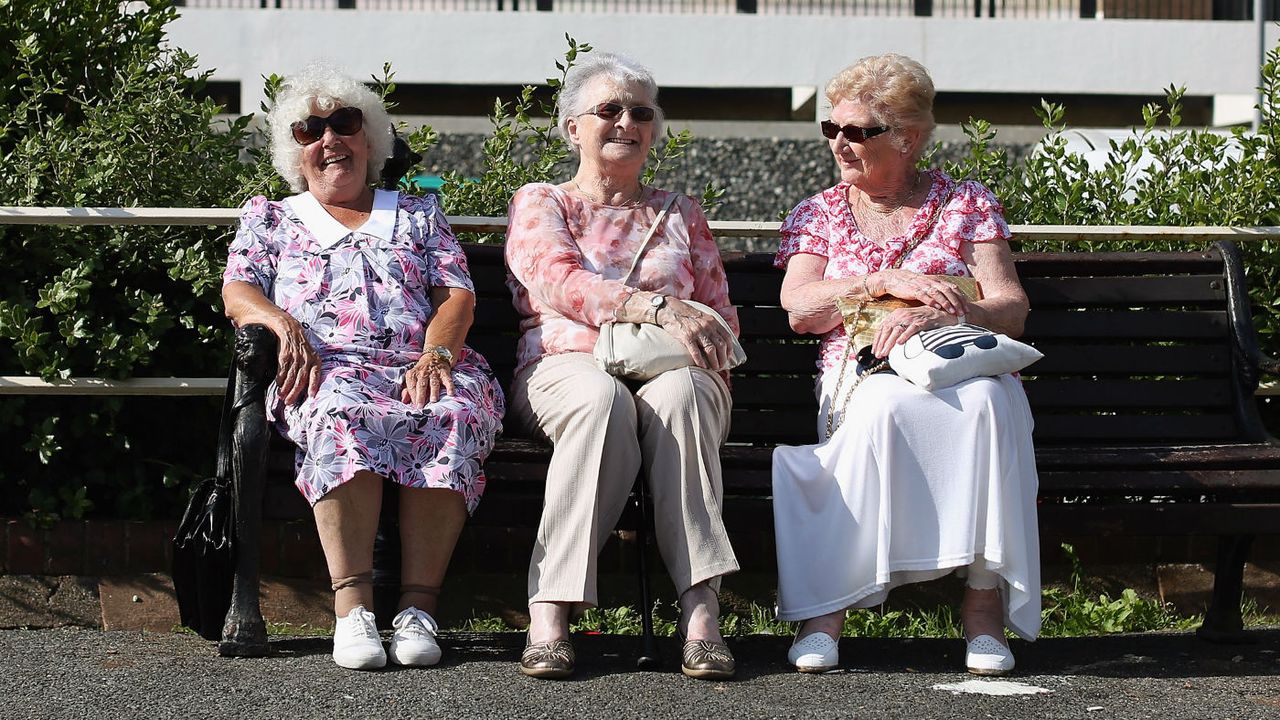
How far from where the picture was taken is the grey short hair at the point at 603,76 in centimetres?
411

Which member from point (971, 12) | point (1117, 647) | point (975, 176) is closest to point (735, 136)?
point (971, 12)

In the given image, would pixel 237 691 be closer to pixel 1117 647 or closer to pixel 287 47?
pixel 1117 647

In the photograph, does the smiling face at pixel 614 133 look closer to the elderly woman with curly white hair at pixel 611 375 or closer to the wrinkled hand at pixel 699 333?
the elderly woman with curly white hair at pixel 611 375

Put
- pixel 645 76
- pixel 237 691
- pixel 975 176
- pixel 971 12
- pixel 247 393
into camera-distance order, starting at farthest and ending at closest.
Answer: pixel 971 12
pixel 975 176
pixel 645 76
pixel 247 393
pixel 237 691

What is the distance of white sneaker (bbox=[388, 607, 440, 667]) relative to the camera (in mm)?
3414

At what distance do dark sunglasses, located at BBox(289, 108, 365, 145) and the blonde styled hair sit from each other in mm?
1308

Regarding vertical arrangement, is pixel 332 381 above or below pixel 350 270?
below

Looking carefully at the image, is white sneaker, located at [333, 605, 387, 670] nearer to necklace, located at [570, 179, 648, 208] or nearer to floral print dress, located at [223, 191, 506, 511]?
floral print dress, located at [223, 191, 506, 511]

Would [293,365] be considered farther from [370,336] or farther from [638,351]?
[638,351]

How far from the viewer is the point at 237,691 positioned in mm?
3242

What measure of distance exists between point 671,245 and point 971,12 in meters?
19.9

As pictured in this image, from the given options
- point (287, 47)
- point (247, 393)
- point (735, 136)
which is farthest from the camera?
point (287, 47)

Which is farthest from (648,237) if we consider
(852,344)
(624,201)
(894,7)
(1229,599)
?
(894,7)

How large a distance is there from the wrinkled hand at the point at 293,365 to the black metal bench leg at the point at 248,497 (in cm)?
6
